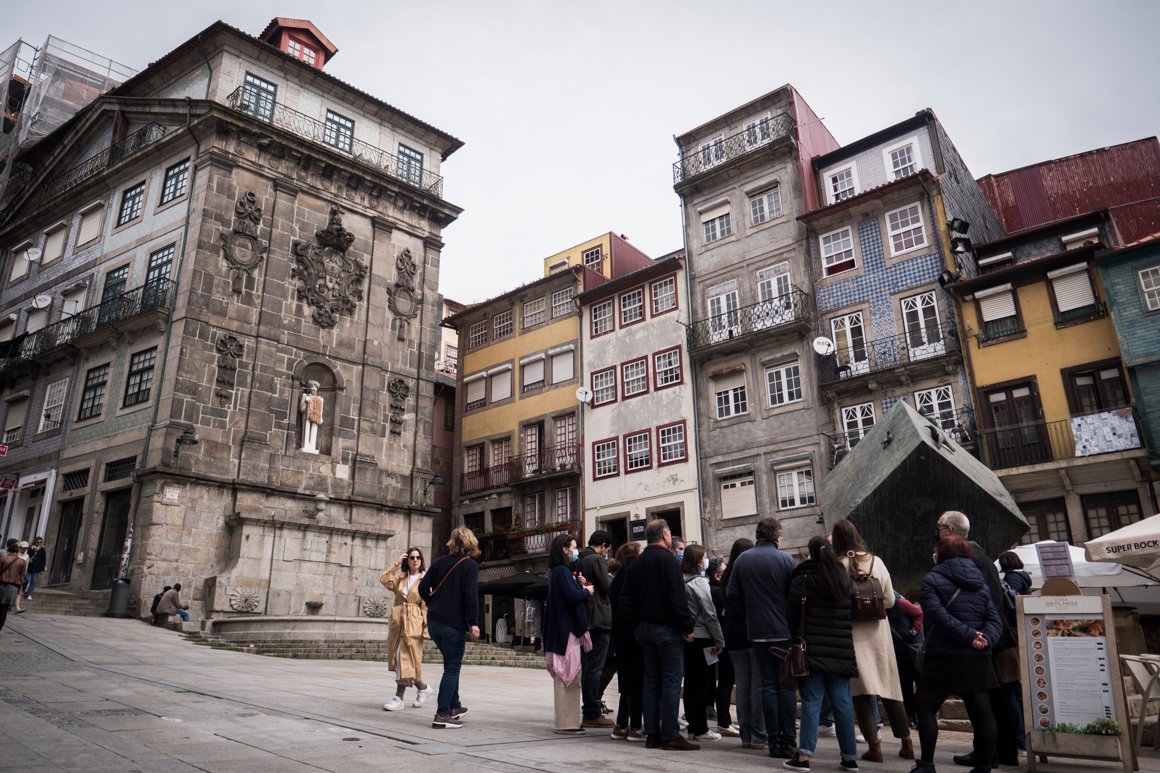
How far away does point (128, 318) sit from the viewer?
2544 cm

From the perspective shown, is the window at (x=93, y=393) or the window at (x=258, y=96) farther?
the window at (x=258, y=96)

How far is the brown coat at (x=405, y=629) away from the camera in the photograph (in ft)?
30.9

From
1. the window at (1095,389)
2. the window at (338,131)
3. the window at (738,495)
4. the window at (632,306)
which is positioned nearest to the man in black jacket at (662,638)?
the window at (1095,389)

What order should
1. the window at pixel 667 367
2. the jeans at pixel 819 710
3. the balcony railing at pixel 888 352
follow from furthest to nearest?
1. the window at pixel 667 367
2. the balcony railing at pixel 888 352
3. the jeans at pixel 819 710

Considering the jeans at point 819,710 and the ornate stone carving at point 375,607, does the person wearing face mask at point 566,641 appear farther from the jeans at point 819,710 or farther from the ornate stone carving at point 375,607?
the ornate stone carving at point 375,607

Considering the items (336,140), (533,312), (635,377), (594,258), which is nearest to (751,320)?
(635,377)

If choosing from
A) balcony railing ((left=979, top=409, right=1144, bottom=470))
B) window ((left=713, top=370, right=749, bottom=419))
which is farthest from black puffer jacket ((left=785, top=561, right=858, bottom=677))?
window ((left=713, top=370, right=749, bottom=419))

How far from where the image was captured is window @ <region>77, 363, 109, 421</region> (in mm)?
26594

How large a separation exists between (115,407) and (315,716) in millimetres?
21519

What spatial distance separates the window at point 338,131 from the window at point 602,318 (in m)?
11.2

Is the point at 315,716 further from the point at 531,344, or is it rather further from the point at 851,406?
the point at 531,344

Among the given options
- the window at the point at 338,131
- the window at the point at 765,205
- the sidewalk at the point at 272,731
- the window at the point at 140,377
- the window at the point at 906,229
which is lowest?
the sidewalk at the point at 272,731

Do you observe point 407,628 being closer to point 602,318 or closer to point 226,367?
point 226,367

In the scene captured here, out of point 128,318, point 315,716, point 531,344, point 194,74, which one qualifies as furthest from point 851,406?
point 194,74
